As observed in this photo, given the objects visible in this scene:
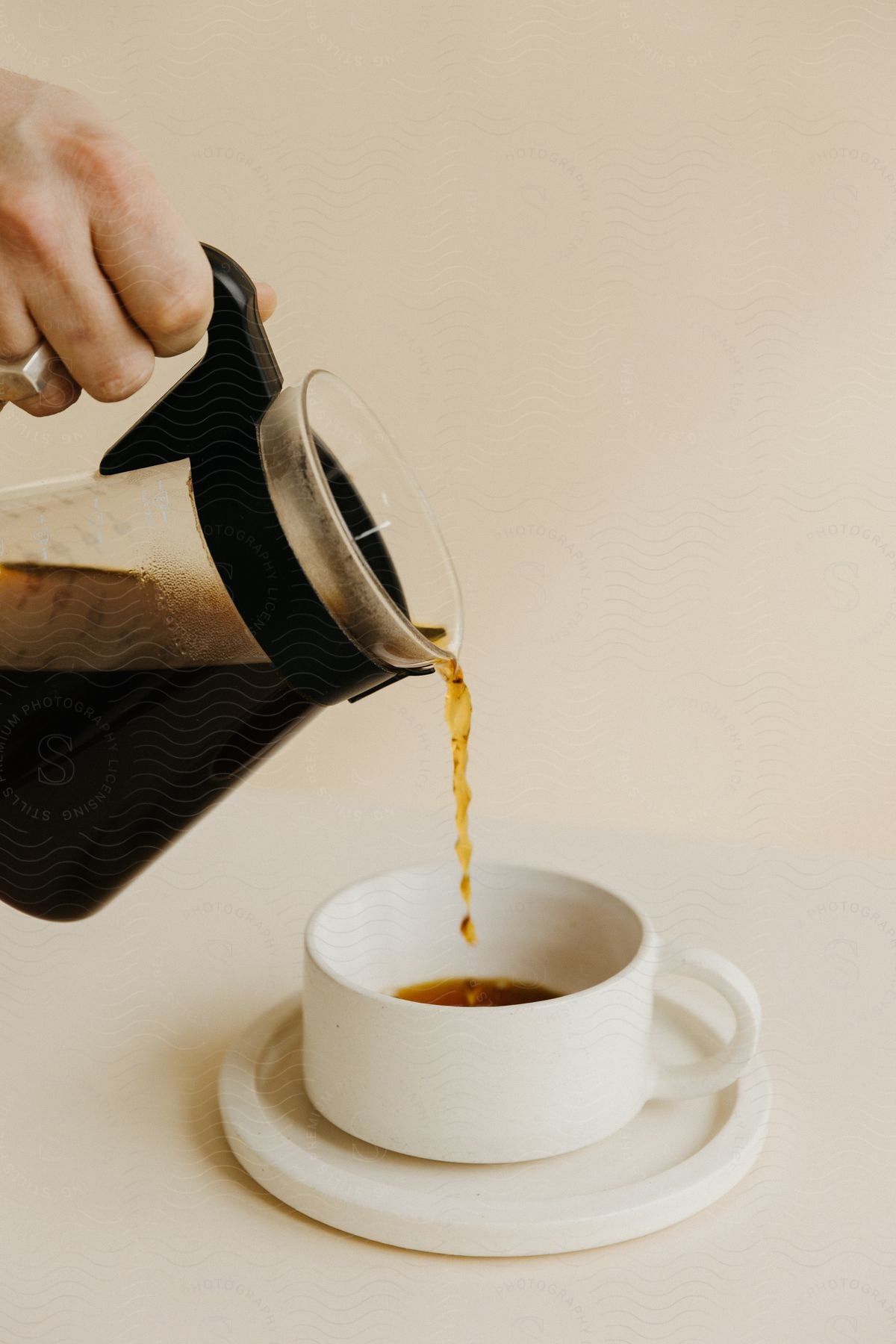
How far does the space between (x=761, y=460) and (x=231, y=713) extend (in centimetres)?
79

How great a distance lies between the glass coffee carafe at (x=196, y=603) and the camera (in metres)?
0.42

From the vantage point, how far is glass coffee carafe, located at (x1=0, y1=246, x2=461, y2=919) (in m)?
0.42

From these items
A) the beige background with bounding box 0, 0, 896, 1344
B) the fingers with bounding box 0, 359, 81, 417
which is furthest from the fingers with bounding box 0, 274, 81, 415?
the beige background with bounding box 0, 0, 896, 1344

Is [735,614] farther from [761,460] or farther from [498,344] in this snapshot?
[498,344]

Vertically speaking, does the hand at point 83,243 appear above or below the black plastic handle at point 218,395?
above

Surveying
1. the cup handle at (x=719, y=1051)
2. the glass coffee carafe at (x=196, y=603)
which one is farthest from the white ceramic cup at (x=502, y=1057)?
the glass coffee carafe at (x=196, y=603)

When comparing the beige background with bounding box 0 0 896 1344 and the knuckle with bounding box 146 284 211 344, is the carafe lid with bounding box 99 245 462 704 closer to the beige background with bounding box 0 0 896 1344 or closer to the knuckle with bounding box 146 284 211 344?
the knuckle with bounding box 146 284 211 344

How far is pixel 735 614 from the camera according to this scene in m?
1.17

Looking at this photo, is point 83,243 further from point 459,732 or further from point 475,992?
point 475,992

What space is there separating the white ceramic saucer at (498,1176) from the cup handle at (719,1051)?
0.02 meters

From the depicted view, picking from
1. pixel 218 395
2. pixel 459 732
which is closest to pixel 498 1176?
pixel 459 732

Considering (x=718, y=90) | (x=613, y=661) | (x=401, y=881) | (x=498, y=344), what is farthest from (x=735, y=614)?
(x=401, y=881)

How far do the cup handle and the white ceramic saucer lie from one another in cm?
2

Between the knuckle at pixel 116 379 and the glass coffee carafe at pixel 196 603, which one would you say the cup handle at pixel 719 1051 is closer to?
the glass coffee carafe at pixel 196 603
